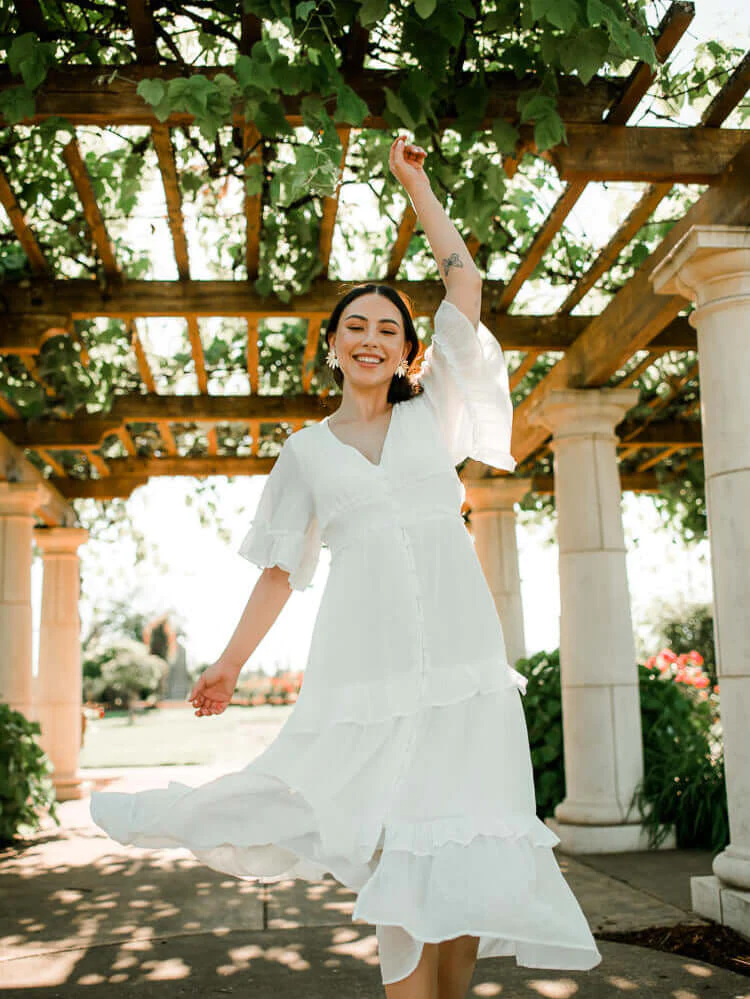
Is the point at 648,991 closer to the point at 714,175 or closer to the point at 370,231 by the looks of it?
the point at 714,175

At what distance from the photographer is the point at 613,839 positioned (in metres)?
6.77

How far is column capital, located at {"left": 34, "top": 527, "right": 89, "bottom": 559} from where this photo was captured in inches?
459

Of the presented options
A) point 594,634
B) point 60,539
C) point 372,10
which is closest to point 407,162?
point 372,10

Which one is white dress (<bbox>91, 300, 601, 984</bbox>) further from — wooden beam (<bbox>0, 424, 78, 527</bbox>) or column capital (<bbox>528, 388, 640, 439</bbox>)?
wooden beam (<bbox>0, 424, 78, 527</bbox>)

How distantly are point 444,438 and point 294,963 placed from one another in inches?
98.7

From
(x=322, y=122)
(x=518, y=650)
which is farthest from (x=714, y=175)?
(x=518, y=650)

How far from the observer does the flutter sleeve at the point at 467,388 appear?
2641 millimetres

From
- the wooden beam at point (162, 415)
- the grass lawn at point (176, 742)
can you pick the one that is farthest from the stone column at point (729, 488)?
the grass lawn at point (176, 742)

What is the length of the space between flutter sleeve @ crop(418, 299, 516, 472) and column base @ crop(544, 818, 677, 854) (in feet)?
15.6

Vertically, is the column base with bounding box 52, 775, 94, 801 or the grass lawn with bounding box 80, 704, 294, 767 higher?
the column base with bounding box 52, 775, 94, 801

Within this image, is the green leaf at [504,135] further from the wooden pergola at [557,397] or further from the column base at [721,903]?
the column base at [721,903]

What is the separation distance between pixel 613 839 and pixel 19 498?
6.15 metres

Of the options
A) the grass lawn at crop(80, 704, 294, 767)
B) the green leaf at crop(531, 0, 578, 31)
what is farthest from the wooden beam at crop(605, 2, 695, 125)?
the grass lawn at crop(80, 704, 294, 767)

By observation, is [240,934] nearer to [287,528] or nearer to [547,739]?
[287,528]
